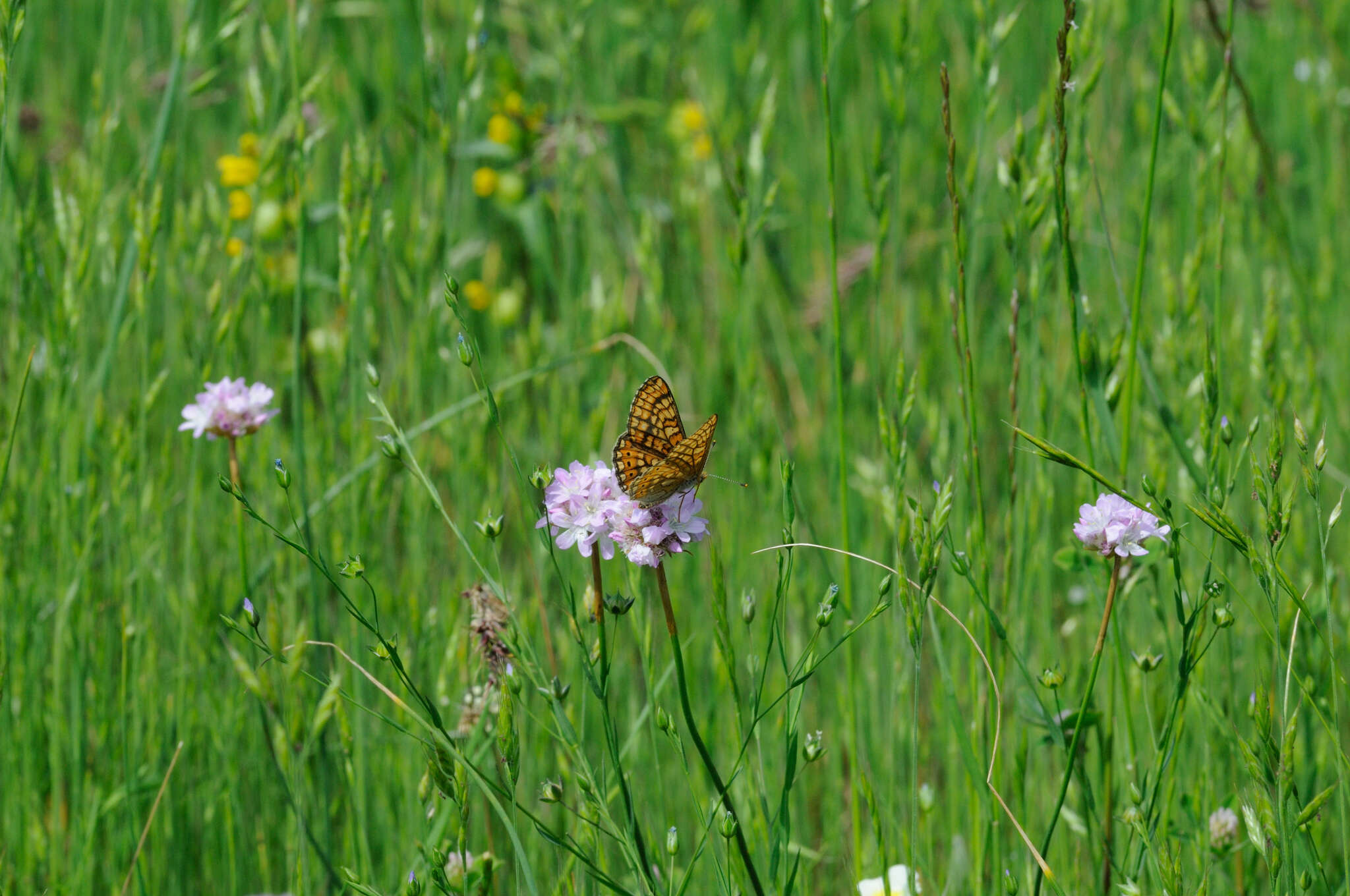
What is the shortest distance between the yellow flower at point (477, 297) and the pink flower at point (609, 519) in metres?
2.27

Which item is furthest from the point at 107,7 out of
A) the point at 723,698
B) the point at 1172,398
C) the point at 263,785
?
the point at 1172,398

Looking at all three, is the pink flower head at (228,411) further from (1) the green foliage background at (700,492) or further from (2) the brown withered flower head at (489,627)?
(2) the brown withered flower head at (489,627)

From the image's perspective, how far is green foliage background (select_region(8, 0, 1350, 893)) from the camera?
5.10 feet

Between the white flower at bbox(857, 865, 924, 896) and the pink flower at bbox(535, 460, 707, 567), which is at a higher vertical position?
the pink flower at bbox(535, 460, 707, 567)

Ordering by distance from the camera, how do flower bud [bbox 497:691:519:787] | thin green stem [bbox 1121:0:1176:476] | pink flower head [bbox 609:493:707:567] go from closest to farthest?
flower bud [bbox 497:691:519:787] < pink flower head [bbox 609:493:707:567] < thin green stem [bbox 1121:0:1176:476]

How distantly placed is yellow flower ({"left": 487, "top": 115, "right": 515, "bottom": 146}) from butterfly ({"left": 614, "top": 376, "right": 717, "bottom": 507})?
2.32 m

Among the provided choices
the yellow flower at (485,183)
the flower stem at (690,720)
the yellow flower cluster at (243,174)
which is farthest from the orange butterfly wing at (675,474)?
the yellow flower at (485,183)

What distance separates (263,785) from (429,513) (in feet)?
2.36

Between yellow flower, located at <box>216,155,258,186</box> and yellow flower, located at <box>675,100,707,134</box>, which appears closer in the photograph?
yellow flower, located at <box>216,155,258,186</box>

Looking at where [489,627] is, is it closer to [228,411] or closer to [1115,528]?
[228,411]

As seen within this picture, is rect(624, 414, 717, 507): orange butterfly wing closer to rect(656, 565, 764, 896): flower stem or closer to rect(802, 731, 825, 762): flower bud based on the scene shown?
rect(656, 565, 764, 896): flower stem

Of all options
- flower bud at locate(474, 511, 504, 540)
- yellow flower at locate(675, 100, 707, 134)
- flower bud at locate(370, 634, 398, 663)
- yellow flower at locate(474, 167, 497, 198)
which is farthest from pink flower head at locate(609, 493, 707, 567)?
yellow flower at locate(675, 100, 707, 134)

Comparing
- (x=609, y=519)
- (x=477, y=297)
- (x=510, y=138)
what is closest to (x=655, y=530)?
(x=609, y=519)

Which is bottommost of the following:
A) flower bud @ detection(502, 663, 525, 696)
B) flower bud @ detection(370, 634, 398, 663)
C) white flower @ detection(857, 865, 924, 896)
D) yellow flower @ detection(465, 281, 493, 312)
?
white flower @ detection(857, 865, 924, 896)
